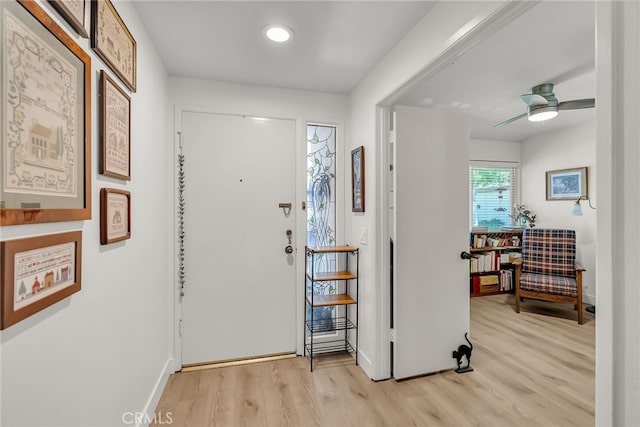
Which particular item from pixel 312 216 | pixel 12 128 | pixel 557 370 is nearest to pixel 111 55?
pixel 12 128

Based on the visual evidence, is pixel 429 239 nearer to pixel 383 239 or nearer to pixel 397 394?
pixel 383 239

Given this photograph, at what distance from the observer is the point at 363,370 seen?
92.8 inches

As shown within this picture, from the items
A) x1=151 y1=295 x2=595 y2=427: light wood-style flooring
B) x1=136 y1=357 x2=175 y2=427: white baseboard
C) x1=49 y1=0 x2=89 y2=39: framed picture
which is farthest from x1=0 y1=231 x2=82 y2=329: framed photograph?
x1=151 y1=295 x2=595 y2=427: light wood-style flooring

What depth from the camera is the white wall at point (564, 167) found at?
3.83 metres

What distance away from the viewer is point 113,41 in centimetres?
129

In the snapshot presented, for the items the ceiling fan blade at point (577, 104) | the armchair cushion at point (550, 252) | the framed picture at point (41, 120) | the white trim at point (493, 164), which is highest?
the ceiling fan blade at point (577, 104)

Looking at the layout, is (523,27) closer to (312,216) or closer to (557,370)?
(312,216)

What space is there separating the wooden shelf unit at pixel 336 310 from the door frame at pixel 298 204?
65mm

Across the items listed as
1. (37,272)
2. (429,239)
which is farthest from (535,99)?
(37,272)

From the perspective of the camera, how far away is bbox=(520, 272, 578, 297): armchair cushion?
11.0ft

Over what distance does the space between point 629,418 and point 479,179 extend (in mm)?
4397

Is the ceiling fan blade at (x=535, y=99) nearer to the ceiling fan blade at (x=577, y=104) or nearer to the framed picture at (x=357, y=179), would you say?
the ceiling fan blade at (x=577, y=104)

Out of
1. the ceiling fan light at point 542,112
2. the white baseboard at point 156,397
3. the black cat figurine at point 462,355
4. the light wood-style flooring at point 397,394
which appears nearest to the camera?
the white baseboard at point 156,397

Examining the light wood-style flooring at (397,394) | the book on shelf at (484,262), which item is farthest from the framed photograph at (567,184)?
the light wood-style flooring at (397,394)
